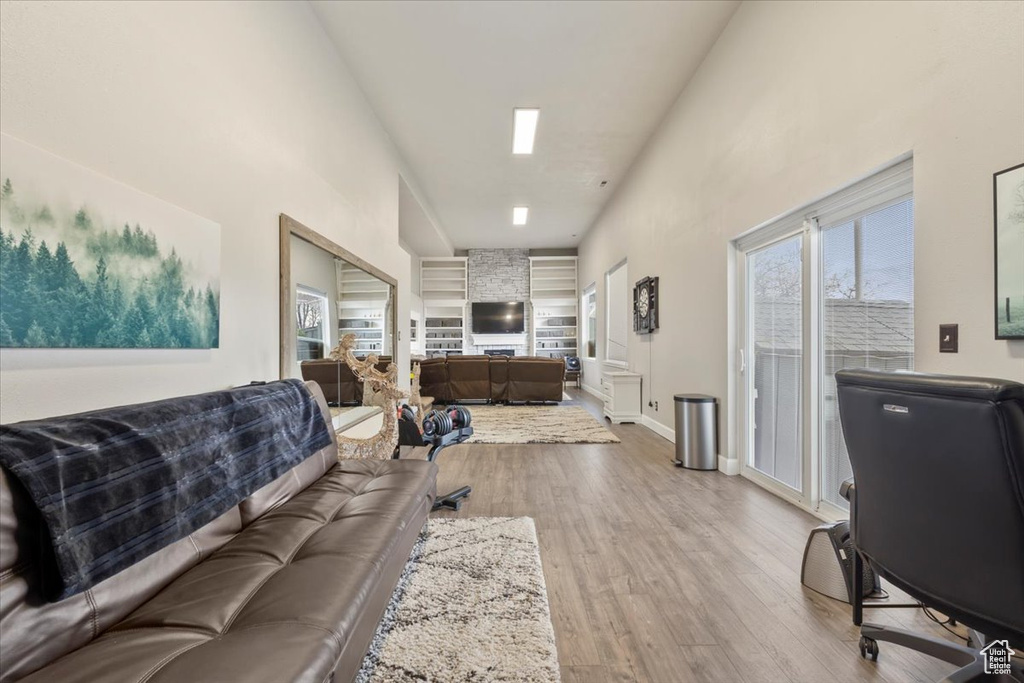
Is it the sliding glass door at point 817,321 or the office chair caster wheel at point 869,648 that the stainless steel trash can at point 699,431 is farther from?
the office chair caster wheel at point 869,648

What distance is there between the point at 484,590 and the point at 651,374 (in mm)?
3935

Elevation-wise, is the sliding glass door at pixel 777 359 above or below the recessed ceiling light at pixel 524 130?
below

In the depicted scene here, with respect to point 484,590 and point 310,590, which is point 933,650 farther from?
point 310,590

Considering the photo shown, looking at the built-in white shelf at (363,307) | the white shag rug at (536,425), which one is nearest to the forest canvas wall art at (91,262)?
the built-in white shelf at (363,307)

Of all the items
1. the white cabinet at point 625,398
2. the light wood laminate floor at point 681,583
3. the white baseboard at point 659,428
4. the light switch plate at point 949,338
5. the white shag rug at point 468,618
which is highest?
the light switch plate at point 949,338

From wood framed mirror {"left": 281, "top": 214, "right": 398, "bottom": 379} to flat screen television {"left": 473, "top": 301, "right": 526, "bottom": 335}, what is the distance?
608 centimetres

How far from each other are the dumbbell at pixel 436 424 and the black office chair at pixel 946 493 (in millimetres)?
2049

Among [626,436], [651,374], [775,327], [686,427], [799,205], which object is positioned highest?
[799,205]

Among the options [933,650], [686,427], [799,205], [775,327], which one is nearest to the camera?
[933,650]

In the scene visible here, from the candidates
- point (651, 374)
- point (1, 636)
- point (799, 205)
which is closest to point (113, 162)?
point (1, 636)

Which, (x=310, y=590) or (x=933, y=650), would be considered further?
(x=933, y=650)

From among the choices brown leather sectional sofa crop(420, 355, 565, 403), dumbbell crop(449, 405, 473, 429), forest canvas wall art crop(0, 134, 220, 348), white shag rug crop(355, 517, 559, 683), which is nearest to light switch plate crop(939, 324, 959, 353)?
white shag rug crop(355, 517, 559, 683)

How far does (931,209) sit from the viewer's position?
1.73 meters

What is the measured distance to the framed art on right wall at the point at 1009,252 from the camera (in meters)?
1.39
